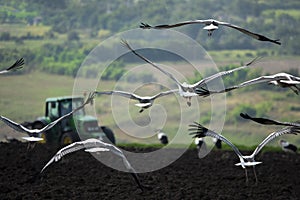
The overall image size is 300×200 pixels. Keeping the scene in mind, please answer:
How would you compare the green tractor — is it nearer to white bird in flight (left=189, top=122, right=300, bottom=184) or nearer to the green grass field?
white bird in flight (left=189, top=122, right=300, bottom=184)

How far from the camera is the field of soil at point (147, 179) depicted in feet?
38.8

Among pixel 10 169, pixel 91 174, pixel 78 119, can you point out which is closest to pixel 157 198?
pixel 91 174

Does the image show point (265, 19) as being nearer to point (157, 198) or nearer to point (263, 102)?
point (263, 102)

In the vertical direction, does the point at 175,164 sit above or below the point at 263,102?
above

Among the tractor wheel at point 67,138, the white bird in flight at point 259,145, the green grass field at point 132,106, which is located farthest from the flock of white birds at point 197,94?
the green grass field at point 132,106

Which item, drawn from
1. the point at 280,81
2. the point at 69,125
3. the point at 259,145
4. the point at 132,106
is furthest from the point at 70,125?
the point at 132,106

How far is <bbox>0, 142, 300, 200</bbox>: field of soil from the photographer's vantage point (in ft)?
38.8

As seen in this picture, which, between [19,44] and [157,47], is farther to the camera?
[157,47]

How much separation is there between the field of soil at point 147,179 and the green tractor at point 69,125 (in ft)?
7.31

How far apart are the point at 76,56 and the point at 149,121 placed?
8419 millimetres

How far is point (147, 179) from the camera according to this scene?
1385 centimetres

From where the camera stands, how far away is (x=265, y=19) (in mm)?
45750

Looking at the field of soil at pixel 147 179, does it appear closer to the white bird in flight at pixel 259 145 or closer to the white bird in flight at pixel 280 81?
the white bird in flight at pixel 259 145

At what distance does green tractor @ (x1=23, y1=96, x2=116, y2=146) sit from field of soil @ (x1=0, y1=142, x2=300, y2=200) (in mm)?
2227
